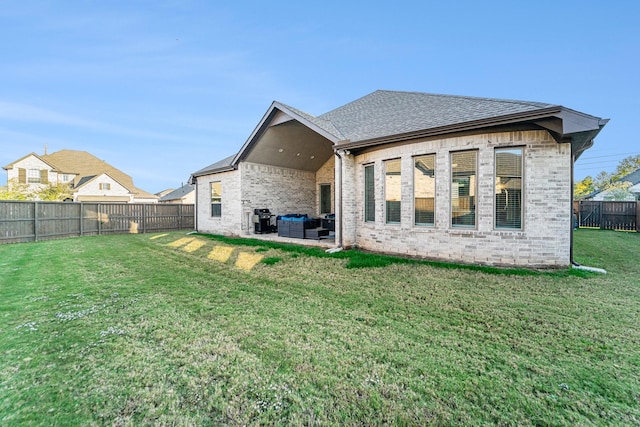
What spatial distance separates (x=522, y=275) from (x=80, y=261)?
11.0m

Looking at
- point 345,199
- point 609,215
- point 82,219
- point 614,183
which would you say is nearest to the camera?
point 345,199

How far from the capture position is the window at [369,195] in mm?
8299

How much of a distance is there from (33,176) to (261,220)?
28.0 meters

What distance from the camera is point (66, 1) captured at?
402 inches

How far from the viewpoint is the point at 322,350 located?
2.77m

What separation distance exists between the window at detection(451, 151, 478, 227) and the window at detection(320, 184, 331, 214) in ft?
27.5

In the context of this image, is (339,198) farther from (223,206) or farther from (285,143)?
(223,206)

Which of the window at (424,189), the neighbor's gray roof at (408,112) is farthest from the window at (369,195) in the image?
the window at (424,189)

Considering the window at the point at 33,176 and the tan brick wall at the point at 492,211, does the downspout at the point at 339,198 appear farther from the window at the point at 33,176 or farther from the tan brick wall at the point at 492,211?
the window at the point at 33,176

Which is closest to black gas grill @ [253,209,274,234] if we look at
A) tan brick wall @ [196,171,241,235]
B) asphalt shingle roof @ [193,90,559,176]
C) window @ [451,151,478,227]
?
tan brick wall @ [196,171,241,235]

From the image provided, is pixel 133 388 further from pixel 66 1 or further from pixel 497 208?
pixel 66 1

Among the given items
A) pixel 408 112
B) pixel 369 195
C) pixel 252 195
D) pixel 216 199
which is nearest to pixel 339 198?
pixel 369 195

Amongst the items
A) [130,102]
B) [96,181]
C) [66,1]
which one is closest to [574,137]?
[66,1]

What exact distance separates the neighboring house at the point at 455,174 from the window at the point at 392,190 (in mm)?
29
